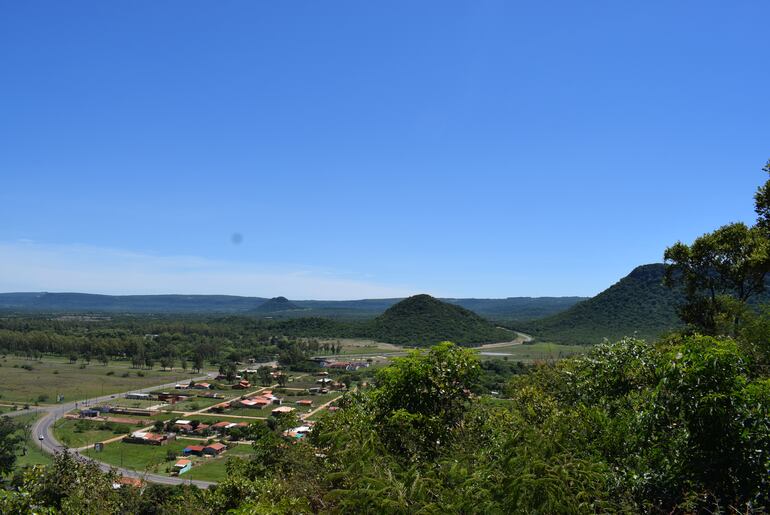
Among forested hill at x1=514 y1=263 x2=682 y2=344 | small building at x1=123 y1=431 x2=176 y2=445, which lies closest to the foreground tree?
small building at x1=123 y1=431 x2=176 y2=445

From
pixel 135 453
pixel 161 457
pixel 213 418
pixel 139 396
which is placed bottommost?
pixel 139 396

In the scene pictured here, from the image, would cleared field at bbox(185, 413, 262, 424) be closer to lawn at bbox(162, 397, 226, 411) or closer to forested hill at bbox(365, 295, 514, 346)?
lawn at bbox(162, 397, 226, 411)

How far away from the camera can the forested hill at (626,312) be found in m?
79.7

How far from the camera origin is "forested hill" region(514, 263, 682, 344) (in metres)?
79.7

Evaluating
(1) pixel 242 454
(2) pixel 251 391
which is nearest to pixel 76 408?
(2) pixel 251 391

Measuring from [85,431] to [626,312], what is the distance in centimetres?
8441

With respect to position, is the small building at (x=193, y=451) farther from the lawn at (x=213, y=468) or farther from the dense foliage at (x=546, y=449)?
the dense foliage at (x=546, y=449)

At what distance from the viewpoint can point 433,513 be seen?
3971mm

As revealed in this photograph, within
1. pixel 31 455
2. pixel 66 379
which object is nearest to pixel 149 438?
pixel 31 455

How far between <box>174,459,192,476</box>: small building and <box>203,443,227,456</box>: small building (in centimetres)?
283

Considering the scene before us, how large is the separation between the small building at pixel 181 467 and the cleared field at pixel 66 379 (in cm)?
3800

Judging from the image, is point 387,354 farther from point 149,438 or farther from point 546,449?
point 546,449

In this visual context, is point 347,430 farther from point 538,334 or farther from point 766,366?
point 538,334

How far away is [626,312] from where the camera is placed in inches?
3538
